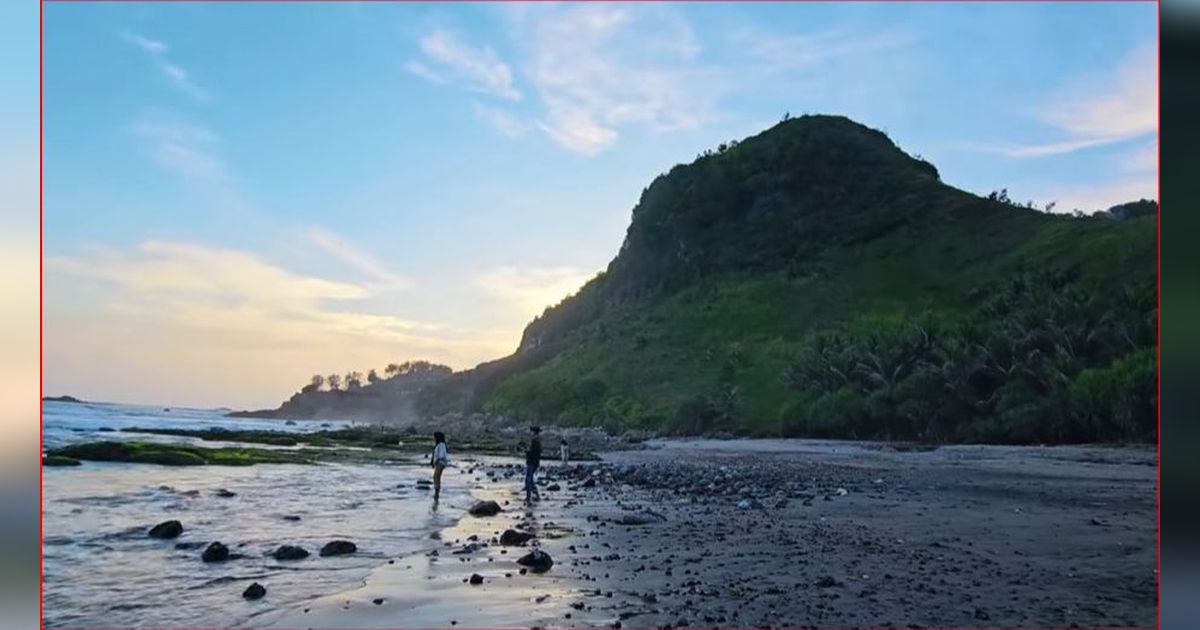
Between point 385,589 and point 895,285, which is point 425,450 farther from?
point 895,285

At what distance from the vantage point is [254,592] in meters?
9.15

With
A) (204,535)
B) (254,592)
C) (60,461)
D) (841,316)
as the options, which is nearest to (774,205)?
(841,316)

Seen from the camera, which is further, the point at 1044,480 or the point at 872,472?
the point at 872,472

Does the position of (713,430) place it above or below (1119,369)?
below

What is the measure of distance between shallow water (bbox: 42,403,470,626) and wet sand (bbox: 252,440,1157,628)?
28.8 inches

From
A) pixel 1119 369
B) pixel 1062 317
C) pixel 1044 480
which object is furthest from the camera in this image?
pixel 1062 317

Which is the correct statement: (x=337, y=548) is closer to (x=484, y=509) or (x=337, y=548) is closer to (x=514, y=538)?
(x=514, y=538)

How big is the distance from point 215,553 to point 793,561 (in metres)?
7.76

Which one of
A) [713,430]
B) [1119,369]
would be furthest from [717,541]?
[713,430]

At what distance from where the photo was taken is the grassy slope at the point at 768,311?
69188 millimetres

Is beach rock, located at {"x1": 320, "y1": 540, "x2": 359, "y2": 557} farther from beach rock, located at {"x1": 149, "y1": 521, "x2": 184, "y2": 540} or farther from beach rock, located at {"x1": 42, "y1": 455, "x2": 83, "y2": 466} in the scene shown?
beach rock, located at {"x1": 42, "y1": 455, "x2": 83, "y2": 466}

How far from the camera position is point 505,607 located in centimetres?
832

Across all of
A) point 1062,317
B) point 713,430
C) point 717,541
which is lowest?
point 713,430

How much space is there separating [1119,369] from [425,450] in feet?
115
